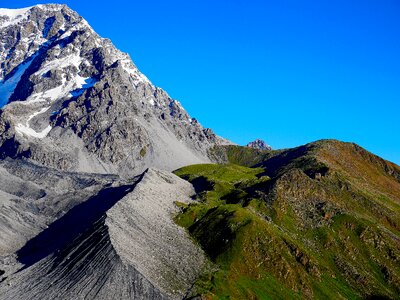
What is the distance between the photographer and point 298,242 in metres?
139

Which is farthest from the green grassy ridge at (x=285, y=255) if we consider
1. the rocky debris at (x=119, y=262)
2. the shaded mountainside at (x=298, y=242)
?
the rocky debris at (x=119, y=262)

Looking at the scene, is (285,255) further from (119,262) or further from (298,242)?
(119,262)

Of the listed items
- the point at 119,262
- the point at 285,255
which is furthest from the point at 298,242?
the point at 119,262

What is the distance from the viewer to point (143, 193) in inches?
6791

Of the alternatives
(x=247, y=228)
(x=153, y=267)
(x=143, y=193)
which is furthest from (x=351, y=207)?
(x=153, y=267)

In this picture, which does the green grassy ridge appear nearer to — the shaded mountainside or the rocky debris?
the shaded mountainside

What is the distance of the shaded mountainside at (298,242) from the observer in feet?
388

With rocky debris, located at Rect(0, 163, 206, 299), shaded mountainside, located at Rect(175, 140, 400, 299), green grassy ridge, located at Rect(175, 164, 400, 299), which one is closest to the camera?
rocky debris, located at Rect(0, 163, 206, 299)

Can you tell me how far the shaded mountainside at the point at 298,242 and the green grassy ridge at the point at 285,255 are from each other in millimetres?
260

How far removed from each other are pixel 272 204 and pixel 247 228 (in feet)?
92.1

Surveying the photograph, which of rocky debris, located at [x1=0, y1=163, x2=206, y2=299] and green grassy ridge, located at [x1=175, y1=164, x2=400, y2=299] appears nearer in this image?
rocky debris, located at [x1=0, y1=163, x2=206, y2=299]

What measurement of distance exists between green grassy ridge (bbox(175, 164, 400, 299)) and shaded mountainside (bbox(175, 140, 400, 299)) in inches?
10.2

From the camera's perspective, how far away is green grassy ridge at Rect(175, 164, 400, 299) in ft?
380

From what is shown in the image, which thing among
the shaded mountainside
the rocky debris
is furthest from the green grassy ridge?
the rocky debris
